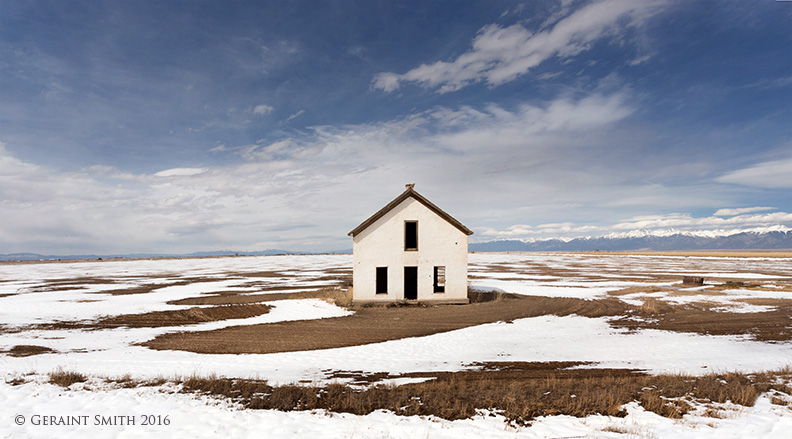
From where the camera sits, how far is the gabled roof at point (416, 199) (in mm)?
27578

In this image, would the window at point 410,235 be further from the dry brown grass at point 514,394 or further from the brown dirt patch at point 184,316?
the dry brown grass at point 514,394

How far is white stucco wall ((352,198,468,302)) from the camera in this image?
27.5 metres

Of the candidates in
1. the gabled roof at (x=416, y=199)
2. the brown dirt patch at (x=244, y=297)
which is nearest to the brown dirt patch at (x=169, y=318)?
the brown dirt patch at (x=244, y=297)

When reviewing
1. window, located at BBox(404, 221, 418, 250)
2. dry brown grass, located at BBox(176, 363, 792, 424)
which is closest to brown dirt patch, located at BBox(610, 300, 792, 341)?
dry brown grass, located at BBox(176, 363, 792, 424)

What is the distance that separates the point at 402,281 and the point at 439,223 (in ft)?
→ 16.1

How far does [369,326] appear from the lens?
20812mm

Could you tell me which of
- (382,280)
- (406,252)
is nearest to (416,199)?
(406,252)

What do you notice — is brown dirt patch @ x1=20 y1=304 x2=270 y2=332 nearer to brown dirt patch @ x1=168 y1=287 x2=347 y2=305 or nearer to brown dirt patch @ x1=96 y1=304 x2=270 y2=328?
brown dirt patch @ x1=96 y1=304 x2=270 y2=328

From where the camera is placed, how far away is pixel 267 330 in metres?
19.8

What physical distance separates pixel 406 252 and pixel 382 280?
8.70 ft

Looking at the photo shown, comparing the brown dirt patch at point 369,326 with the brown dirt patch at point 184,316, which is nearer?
the brown dirt patch at point 369,326

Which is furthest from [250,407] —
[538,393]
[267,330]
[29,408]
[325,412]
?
[267,330]

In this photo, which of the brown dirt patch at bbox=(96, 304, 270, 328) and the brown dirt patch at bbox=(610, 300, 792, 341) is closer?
the brown dirt patch at bbox=(610, 300, 792, 341)

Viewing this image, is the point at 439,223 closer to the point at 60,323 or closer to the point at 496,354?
the point at 496,354
